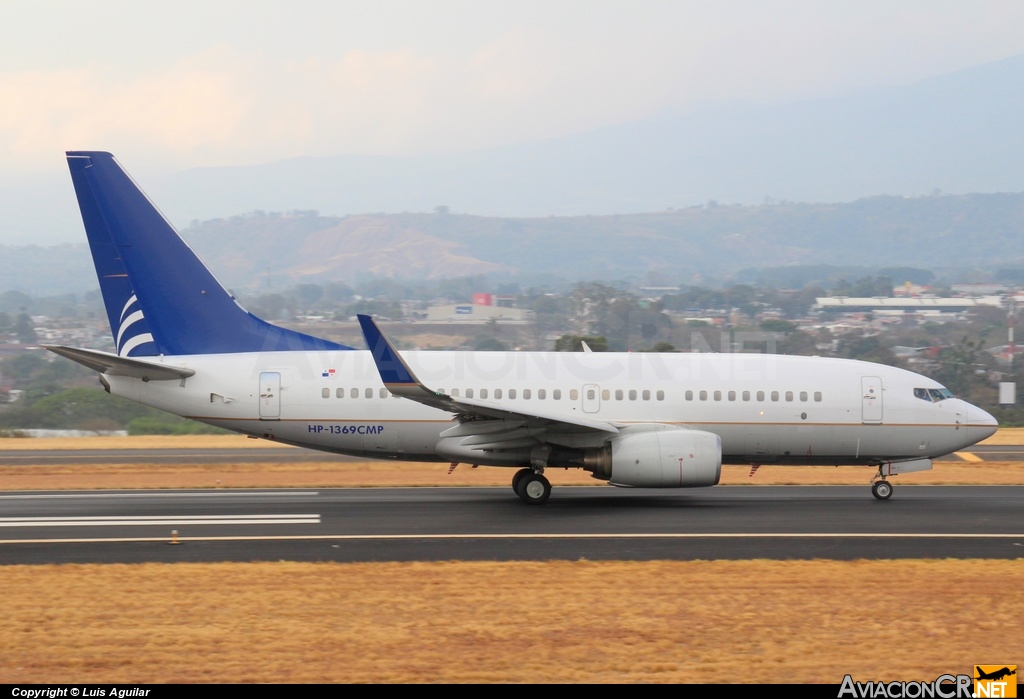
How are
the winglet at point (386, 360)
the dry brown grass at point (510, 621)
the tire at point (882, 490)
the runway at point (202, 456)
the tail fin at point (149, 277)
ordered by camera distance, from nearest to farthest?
the dry brown grass at point (510, 621) < the winglet at point (386, 360) < the tire at point (882, 490) < the tail fin at point (149, 277) < the runway at point (202, 456)

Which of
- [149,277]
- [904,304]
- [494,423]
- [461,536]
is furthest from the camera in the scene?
[904,304]

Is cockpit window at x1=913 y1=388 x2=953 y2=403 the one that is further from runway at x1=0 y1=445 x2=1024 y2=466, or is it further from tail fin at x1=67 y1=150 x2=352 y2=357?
tail fin at x1=67 y1=150 x2=352 y2=357

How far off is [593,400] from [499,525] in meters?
4.38

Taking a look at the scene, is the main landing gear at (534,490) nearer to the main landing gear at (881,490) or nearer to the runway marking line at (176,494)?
the runway marking line at (176,494)

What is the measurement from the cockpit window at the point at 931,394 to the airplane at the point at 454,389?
0.03m

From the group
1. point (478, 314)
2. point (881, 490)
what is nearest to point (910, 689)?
point (881, 490)

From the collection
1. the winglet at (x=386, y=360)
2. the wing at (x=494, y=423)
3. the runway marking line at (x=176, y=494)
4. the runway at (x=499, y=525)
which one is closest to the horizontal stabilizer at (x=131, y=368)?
the runway at (x=499, y=525)

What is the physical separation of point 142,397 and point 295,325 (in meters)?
88.8

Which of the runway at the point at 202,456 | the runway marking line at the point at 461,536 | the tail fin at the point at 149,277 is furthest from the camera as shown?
the runway at the point at 202,456

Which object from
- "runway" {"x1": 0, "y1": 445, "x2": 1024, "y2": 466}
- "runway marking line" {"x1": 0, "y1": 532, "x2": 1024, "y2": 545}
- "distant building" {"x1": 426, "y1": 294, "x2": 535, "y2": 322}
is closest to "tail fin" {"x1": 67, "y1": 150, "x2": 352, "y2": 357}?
"runway marking line" {"x1": 0, "y1": 532, "x2": 1024, "y2": 545}

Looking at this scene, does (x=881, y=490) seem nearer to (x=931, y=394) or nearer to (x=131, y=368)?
(x=931, y=394)

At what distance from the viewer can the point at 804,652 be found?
10.2 m

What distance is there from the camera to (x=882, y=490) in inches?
830

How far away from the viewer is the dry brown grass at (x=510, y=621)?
9648 mm
